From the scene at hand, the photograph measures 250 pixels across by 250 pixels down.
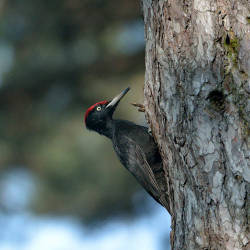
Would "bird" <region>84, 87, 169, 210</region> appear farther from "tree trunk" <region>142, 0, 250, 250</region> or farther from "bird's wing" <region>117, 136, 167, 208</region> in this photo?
"tree trunk" <region>142, 0, 250, 250</region>

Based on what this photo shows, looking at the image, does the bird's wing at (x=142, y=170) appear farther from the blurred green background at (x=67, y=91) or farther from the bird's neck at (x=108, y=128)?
the blurred green background at (x=67, y=91)

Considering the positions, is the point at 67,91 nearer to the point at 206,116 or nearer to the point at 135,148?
the point at 135,148

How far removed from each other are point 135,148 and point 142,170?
0.96 ft

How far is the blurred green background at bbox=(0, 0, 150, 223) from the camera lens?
8.63m

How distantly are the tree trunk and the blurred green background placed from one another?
458 centimetres

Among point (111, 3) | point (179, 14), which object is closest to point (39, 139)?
point (111, 3)

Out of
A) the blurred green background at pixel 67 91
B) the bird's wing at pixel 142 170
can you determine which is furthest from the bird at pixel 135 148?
the blurred green background at pixel 67 91

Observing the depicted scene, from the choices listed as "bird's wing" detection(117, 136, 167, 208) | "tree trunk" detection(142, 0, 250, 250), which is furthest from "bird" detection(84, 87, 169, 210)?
"tree trunk" detection(142, 0, 250, 250)

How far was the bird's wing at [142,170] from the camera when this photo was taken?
196 inches

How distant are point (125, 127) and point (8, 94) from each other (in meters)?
4.27

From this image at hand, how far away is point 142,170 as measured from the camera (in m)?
5.21

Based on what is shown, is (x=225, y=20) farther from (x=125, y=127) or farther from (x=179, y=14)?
(x=125, y=127)

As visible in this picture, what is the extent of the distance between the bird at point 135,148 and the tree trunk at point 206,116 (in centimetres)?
115

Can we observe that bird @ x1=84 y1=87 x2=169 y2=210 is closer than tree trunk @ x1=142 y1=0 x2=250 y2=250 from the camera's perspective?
No
